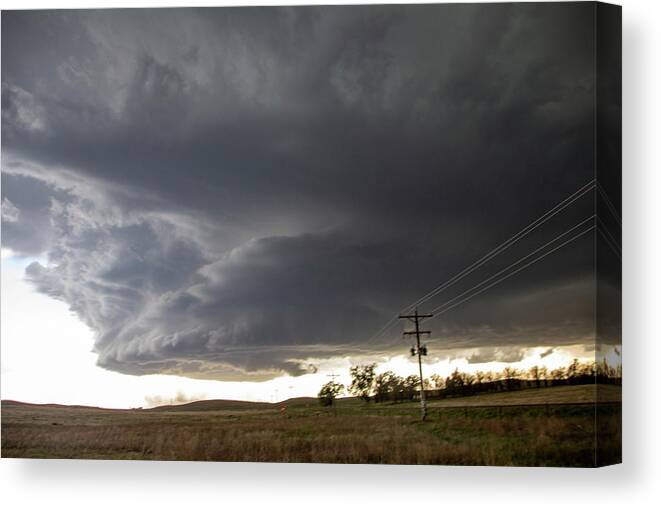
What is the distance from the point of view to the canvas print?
539 inches

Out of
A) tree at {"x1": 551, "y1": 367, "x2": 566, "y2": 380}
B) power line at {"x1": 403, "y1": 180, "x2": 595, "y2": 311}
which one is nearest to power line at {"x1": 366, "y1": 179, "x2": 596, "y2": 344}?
power line at {"x1": 403, "y1": 180, "x2": 595, "y2": 311}

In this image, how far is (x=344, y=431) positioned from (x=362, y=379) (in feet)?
2.24

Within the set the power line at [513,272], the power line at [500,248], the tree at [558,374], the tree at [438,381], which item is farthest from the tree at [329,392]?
the tree at [558,374]

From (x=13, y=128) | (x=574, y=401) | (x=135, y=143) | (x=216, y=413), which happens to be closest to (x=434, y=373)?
(x=574, y=401)

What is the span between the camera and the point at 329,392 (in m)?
14.4

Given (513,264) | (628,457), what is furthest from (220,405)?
(628,457)

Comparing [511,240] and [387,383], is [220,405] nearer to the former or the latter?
[387,383]

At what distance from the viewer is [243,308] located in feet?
47.9

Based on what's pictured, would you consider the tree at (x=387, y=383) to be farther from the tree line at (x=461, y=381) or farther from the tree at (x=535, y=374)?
the tree at (x=535, y=374)

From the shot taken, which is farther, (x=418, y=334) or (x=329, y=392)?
(x=329, y=392)

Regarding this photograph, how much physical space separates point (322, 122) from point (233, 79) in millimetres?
1281

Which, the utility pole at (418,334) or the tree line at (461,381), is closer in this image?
the tree line at (461,381)

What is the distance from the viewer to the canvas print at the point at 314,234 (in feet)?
44.9

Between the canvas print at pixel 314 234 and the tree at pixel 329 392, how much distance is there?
4cm
